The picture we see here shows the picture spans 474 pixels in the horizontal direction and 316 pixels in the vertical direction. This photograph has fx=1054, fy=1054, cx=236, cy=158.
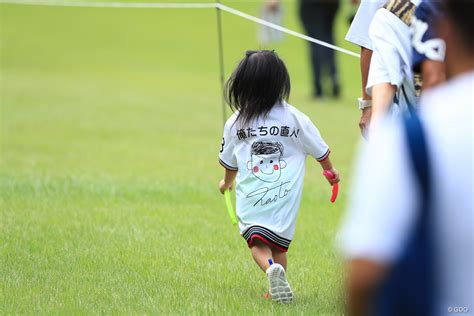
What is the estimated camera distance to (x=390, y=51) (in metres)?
4.02

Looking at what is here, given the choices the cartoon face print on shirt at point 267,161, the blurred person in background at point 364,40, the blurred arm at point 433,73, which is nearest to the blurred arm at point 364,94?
the blurred person in background at point 364,40

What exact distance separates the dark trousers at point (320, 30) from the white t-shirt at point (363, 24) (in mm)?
13541

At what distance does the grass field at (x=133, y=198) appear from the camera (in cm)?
534

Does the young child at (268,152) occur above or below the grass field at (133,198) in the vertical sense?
above

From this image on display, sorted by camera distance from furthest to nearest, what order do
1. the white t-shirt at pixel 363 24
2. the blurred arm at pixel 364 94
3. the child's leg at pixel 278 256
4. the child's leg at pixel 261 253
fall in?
1. the child's leg at pixel 278 256
2. the child's leg at pixel 261 253
3. the white t-shirt at pixel 363 24
4. the blurred arm at pixel 364 94

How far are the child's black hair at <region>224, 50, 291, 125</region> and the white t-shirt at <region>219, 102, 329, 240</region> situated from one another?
0.05 metres

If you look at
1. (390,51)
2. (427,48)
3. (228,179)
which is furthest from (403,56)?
(228,179)

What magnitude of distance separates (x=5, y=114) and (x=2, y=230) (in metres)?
9.76

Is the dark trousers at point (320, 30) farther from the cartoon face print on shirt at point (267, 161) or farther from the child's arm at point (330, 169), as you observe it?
the cartoon face print on shirt at point (267, 161)

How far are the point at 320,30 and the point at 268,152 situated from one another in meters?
13.7

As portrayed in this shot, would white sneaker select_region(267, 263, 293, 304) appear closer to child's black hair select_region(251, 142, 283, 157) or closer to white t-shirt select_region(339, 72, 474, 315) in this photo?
child's black hair select_region(251, 142, 283, 157)

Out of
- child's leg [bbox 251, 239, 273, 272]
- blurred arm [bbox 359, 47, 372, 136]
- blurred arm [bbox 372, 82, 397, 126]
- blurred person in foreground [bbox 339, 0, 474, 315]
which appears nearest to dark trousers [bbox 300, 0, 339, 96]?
child's leg [bbox 251, 239, 273, 272]
